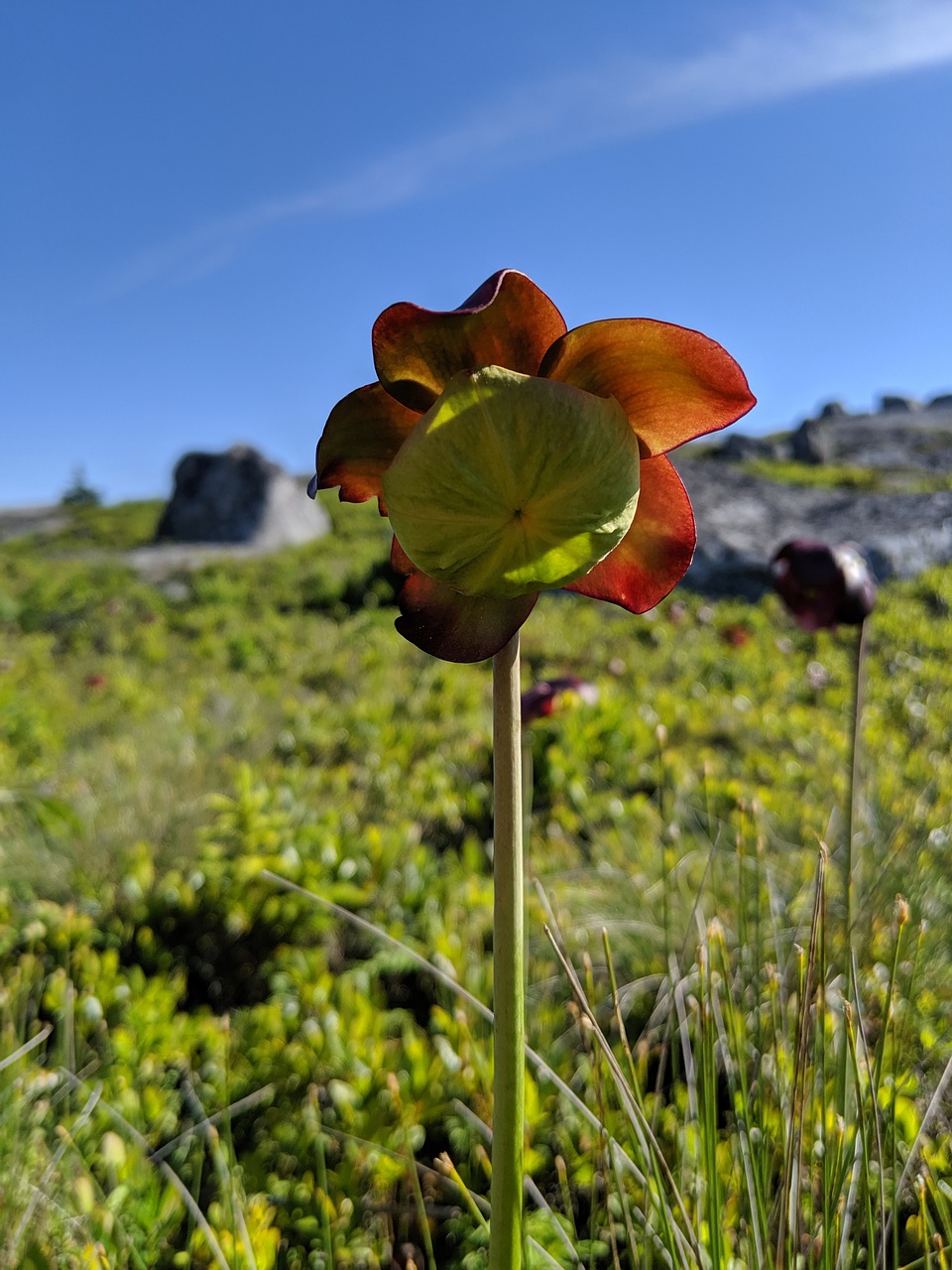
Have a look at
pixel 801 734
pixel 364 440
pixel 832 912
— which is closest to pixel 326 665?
pixel 801 734

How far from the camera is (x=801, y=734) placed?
4207 mm

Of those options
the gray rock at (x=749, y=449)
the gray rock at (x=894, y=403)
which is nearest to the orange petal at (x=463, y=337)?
the gray rock at (x=749, y=449)

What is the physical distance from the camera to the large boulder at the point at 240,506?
548 inches

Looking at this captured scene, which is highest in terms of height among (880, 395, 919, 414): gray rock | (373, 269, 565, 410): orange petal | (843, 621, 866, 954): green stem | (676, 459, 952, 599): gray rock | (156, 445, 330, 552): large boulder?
(880, 395, 919, 414): gray rock

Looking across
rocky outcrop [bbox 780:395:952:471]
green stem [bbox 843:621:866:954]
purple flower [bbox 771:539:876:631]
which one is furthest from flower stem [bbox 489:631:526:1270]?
rocky outcrop [bbox 780:395:952:471]

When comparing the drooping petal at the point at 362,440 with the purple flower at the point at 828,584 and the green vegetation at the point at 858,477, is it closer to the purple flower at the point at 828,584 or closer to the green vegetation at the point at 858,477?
the purple flower at the point at 828,584

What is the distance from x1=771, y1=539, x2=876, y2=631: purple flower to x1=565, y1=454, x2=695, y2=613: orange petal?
62.5 inches

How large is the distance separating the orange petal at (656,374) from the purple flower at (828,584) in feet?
5.34

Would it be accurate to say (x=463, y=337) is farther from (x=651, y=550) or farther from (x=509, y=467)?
(x=651, y=550)

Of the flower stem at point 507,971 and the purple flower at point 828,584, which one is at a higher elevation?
the purple flower at point 828,584

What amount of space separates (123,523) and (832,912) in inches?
808

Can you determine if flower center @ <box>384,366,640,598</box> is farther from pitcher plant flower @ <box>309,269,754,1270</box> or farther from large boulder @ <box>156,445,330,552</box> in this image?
large boulder @ <box>156,445,330,552</box>

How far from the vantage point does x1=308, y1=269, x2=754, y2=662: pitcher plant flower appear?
0.54 m

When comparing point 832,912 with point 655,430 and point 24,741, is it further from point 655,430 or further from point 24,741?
point 24,741
